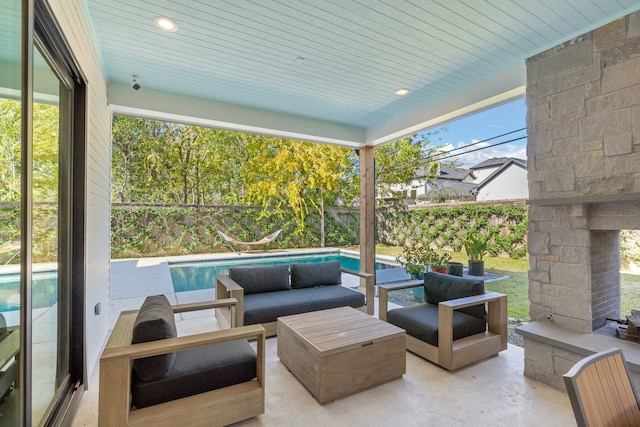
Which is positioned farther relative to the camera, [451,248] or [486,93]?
[451,248]

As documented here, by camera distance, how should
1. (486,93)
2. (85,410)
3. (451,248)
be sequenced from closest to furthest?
(85,410)
(486,93)
(451,248)

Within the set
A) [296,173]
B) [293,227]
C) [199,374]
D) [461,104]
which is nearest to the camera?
[199,374]

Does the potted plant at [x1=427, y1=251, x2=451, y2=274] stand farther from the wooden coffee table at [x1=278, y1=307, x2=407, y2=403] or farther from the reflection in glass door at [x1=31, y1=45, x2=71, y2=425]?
the reflection in glass door at [x1=31, y1=45, x2=71, y2=425]

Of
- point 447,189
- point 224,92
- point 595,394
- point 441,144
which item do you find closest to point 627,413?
point 595,394

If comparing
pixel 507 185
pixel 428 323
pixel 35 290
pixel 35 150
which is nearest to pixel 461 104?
pixel 428 323

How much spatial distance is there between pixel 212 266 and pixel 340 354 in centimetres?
678

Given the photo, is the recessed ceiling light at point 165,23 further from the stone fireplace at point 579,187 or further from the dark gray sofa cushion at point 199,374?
the stone fireplace at point 579,187

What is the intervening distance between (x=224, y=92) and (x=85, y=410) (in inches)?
127

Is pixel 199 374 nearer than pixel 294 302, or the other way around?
pixel 199 374

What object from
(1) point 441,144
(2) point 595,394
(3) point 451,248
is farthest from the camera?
(1) point 441,144

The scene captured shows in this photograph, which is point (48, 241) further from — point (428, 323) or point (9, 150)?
point (428, 323)

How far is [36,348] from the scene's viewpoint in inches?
60.4

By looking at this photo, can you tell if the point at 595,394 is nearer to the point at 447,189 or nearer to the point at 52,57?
the point at 52,57

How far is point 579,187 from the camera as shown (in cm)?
229
